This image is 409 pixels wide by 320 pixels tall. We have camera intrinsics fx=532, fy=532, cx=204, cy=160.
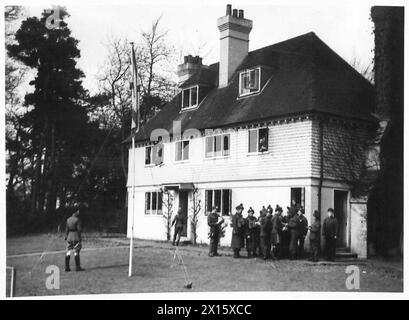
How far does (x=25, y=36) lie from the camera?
13938mm

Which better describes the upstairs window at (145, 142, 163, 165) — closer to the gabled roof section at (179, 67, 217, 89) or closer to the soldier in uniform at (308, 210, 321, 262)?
the gabled roof section at (179, 67, 217, 89)

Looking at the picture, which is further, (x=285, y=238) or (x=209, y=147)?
(x=209, y=147)

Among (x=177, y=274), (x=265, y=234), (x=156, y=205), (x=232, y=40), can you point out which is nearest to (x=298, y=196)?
(x=265, y=234)

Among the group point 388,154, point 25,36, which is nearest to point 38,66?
point 25,36

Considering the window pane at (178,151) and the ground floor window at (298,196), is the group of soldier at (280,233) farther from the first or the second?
the window pane at (178,151)

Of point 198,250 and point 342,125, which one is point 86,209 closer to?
point 198,250

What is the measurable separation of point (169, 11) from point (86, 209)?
13074 mm

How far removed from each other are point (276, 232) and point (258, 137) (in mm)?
4502

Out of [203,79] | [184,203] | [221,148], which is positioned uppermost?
[203,79]

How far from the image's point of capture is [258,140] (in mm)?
20719

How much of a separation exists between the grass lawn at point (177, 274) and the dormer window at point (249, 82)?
7.83 metres

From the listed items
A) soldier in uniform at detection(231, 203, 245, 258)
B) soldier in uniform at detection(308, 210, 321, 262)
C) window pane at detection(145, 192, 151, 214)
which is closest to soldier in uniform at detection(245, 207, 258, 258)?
soldier in uniform at detection(231, 203, 245, 258)

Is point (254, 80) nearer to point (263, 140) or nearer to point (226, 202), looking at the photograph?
point (263, 140)

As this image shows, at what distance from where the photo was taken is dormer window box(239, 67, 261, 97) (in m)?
22.3
